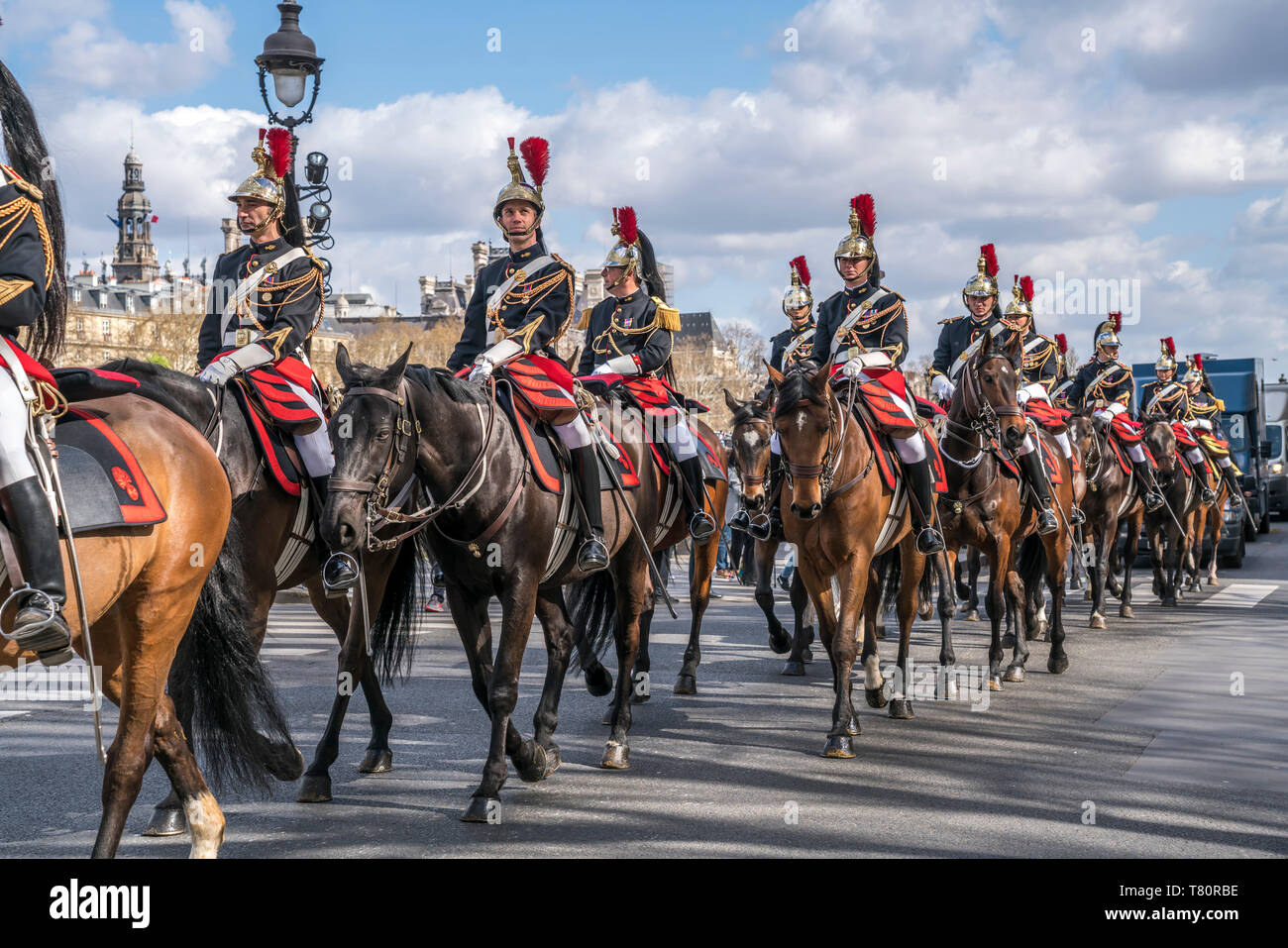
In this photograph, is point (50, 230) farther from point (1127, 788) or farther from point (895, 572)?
point (895, 572)

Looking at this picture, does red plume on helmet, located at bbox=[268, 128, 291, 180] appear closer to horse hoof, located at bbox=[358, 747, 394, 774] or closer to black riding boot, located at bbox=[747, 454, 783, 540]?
horse hoof, located at bbox=[358, 747, 394, 774]

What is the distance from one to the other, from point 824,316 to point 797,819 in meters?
4.23

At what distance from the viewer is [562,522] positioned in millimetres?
7348

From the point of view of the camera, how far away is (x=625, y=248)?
9641 mm

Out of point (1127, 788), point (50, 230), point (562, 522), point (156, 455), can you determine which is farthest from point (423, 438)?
point (1127, 788)

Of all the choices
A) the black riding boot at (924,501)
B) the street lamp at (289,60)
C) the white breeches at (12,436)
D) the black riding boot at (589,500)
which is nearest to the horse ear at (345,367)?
the black riding boot at (589,500)

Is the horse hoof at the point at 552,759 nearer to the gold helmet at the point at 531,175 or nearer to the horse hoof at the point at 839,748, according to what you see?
the horse hoof at the point at 839,748

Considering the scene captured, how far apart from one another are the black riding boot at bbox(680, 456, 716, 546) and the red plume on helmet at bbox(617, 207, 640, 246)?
5.41 feet

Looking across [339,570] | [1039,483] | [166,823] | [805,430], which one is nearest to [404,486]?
[339,570]

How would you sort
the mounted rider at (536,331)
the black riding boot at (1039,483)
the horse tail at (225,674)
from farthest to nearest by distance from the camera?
the black riding boot at (1039,483) → the mounted rider at (536,331) → the horse tail at (225,674)

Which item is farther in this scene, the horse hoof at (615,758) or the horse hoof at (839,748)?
the horse hoof at (839,748)

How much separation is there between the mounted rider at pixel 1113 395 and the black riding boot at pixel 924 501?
6.78 metres

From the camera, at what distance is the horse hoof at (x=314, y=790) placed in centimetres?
673

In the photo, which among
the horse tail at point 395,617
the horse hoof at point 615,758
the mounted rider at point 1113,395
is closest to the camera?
the horse hoof at point 615,758
